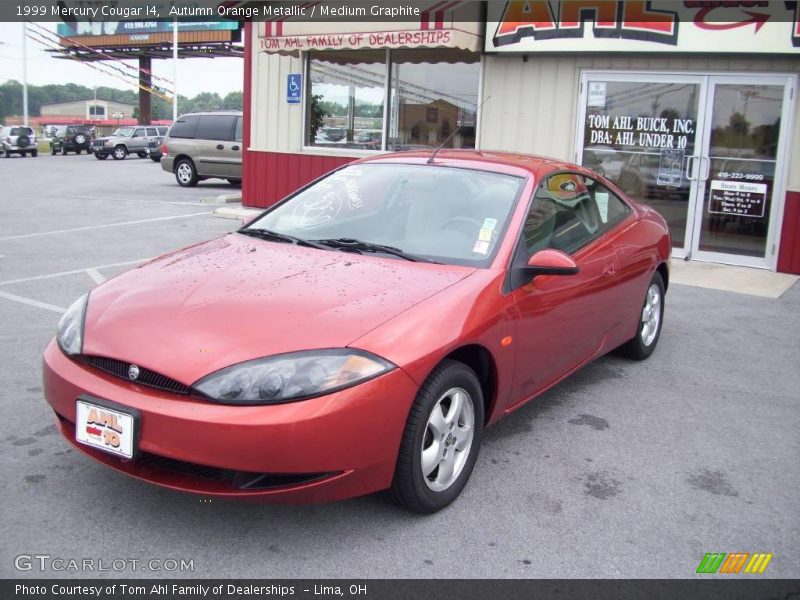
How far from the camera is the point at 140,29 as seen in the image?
47.2m

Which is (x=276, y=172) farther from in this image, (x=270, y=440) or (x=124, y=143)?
(x=124, y=143)

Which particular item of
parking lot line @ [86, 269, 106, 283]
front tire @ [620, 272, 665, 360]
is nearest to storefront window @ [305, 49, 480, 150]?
parking lot line @ [86, 269, 106, 283]

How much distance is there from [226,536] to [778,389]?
377cm

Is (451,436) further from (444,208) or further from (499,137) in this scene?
(499,137)

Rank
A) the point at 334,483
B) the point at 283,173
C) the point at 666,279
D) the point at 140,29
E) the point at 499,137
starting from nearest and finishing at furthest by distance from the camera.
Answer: the point at 334,483
the point at 666,279
the point at 499,137
the point at 283,173
the point at 140,29

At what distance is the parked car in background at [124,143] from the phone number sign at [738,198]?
3200cm

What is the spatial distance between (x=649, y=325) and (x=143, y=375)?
387cm

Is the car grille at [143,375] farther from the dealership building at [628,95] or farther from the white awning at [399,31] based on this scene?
the white awning at [399,31]

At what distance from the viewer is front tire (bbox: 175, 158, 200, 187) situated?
63.6 feet

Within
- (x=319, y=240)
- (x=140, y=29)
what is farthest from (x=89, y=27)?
(x=319, y=240)

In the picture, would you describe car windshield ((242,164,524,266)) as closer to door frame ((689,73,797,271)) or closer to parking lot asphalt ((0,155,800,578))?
parking lot asphalt ((0,155,800,578))

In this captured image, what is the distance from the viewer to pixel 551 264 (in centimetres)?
364

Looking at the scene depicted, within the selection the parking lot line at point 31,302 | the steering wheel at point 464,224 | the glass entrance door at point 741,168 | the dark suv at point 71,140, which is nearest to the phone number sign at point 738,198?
the glass entrance door at point 741,168
